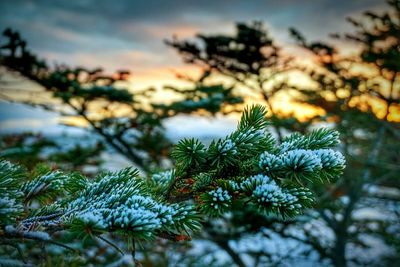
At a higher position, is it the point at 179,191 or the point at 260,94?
the point at 260,94

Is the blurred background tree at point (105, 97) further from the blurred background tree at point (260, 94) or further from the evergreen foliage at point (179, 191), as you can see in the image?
the evergreen foliage at point (179, 191)

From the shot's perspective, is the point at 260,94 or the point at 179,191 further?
the point at 260,94

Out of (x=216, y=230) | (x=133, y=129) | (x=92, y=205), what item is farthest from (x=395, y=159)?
(x=92, y=205)

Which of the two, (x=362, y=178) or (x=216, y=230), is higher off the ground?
(x=362, y=178)

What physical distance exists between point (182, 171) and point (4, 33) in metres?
4.38

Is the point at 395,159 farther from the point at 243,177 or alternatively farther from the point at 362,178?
the point at 243,177

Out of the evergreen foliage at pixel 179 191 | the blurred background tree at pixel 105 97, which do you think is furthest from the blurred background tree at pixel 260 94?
the evergreen foliage at pixel 179 191

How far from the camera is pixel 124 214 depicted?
1.16 m

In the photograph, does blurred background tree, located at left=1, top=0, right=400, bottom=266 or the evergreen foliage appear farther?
blurred background tree, located at left=1, top=0, right=400, bottom=266

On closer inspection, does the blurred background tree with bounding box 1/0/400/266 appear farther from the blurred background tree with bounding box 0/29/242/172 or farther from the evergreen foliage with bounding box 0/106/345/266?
the evergreen foliage with bounding box 0/106/345/266

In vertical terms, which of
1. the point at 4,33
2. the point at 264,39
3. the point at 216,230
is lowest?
the point at 216,230

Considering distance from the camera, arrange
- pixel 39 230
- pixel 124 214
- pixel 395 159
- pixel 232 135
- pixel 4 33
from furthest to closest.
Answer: pixel 395 159 → pixel 4 33 → pixel 232 135 → pixel 39 230 → pixel 124 214

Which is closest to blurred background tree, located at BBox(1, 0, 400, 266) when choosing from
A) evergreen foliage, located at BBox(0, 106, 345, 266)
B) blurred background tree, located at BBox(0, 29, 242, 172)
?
blurred background tree, located at BBox(0, 29, 242, 172)

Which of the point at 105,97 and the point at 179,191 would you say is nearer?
the point at 179,191
